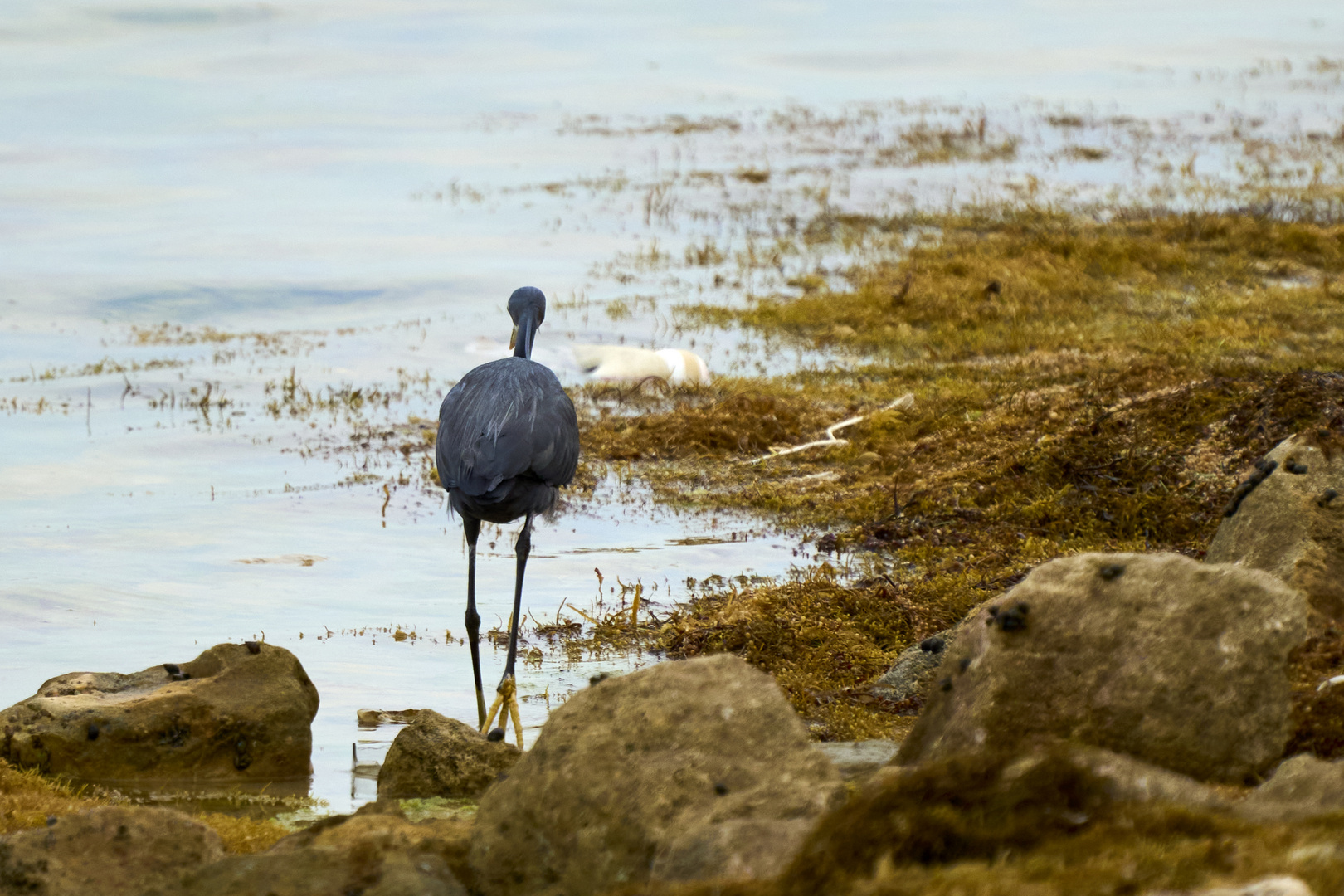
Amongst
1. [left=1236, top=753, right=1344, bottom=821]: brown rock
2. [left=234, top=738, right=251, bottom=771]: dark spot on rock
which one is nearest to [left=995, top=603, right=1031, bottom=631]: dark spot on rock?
[left=1236, top=753, right=1344, bottom=821]: brown rock

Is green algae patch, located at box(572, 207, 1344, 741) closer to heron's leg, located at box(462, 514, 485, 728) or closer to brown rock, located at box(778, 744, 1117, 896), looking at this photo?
heron's leg, located at box(462, 514, 485, 728)

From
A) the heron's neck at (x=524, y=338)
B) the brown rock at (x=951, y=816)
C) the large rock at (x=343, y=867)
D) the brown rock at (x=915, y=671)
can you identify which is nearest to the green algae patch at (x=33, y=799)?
the large rock at (x=343, y=867)

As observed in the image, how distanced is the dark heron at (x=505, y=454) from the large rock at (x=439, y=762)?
828 mm

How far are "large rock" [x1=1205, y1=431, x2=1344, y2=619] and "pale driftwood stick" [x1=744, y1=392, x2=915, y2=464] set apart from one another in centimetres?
615

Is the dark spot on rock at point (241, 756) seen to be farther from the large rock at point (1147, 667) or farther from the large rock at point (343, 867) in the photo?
the large rock at point (1147, 667)

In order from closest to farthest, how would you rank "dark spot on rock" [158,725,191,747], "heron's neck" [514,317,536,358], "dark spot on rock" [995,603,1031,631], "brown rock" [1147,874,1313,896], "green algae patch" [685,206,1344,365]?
"brown rock" [1147,874,1313,896], "dark spot on rock" [995,603,1031,631], "dark spot on rock" [158,725,191,747], "heron's neck" [514,317,536,358], "green algae patch" [685,206,1344,365]

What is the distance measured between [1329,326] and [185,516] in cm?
1330

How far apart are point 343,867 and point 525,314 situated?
4.99 m

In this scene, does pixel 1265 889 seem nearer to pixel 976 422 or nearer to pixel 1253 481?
pixel 1253 481

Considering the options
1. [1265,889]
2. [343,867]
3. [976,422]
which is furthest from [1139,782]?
[976,422]

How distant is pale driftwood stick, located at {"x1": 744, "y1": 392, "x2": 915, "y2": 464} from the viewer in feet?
42.5

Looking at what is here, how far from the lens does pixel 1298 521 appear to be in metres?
6.29

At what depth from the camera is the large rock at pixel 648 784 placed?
13.4ft

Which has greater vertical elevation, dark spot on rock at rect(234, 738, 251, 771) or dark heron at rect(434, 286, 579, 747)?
dark heron at rect(434, 286, 579, 747)
